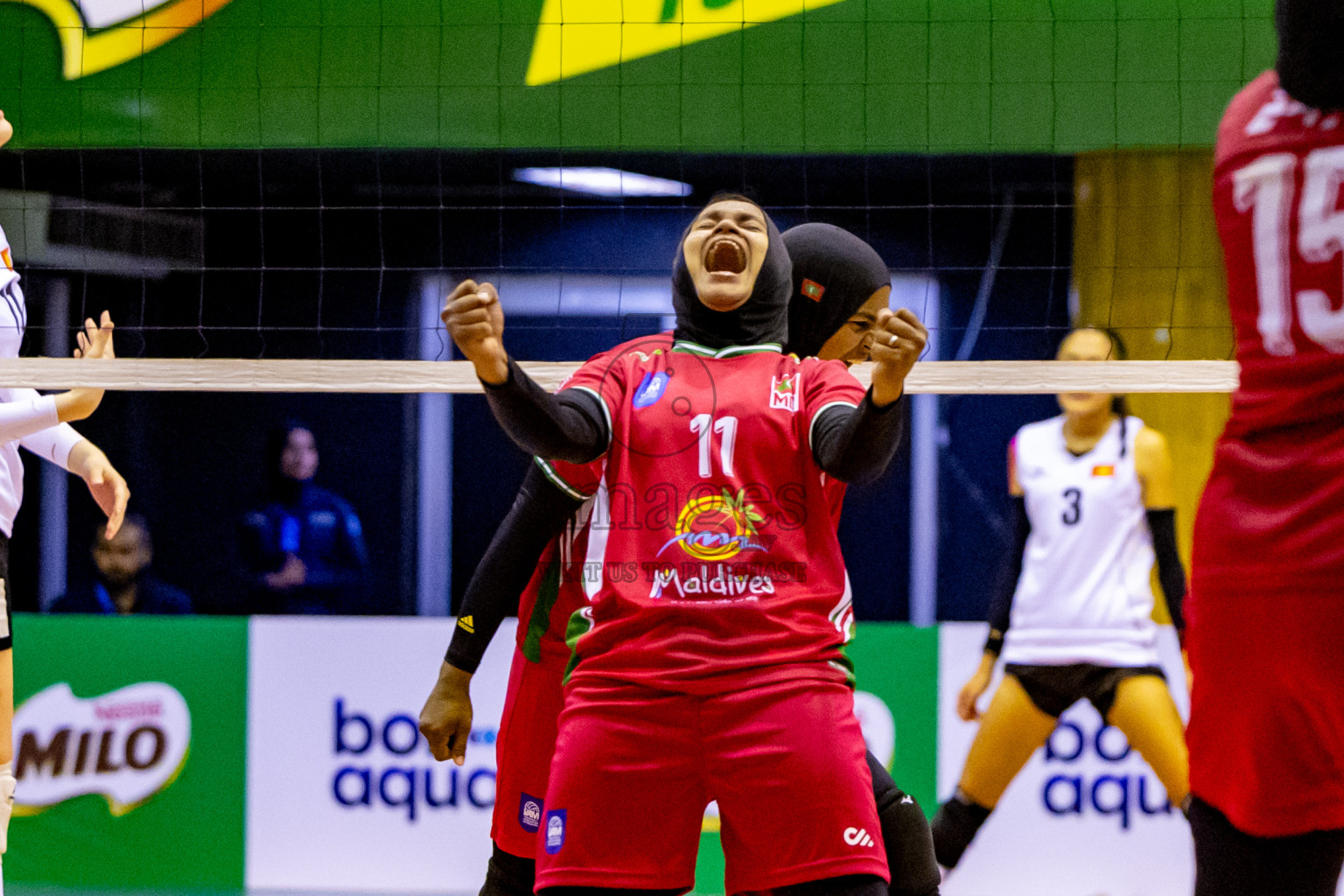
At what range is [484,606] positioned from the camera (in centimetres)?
274

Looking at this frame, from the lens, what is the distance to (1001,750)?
15.8 feet

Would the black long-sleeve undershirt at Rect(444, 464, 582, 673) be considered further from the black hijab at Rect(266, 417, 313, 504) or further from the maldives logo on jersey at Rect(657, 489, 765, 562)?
the black hijab at Rect(266, 417, 313, 504)

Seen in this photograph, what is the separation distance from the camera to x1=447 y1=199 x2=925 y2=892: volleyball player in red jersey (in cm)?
219

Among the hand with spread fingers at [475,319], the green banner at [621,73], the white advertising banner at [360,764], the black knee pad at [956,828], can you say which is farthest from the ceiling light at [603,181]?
the hand with spread fingers at [475,319]

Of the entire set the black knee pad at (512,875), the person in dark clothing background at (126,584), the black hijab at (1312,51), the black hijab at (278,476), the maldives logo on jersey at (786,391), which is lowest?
the black knee pad at (512,875)

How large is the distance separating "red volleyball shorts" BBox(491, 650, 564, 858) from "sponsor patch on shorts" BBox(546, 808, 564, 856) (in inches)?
20.4

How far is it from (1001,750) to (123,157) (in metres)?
4.44

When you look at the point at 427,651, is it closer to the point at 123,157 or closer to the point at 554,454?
the point at 123,157

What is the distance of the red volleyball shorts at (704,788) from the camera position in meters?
2.18

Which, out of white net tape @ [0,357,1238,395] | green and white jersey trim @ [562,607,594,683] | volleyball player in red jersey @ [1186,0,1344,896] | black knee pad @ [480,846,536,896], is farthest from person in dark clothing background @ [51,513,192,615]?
volleyball player in red jersey @ [1186,0,1344,896]

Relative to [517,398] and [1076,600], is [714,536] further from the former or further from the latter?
[1076,600]

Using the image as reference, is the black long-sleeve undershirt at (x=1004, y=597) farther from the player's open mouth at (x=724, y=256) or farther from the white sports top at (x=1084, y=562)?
the player's open mouth at (x=724, y=256)

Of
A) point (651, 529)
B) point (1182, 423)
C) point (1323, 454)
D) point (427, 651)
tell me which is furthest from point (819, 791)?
point (1182, 423)

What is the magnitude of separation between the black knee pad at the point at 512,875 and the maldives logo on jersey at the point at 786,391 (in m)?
1.13
